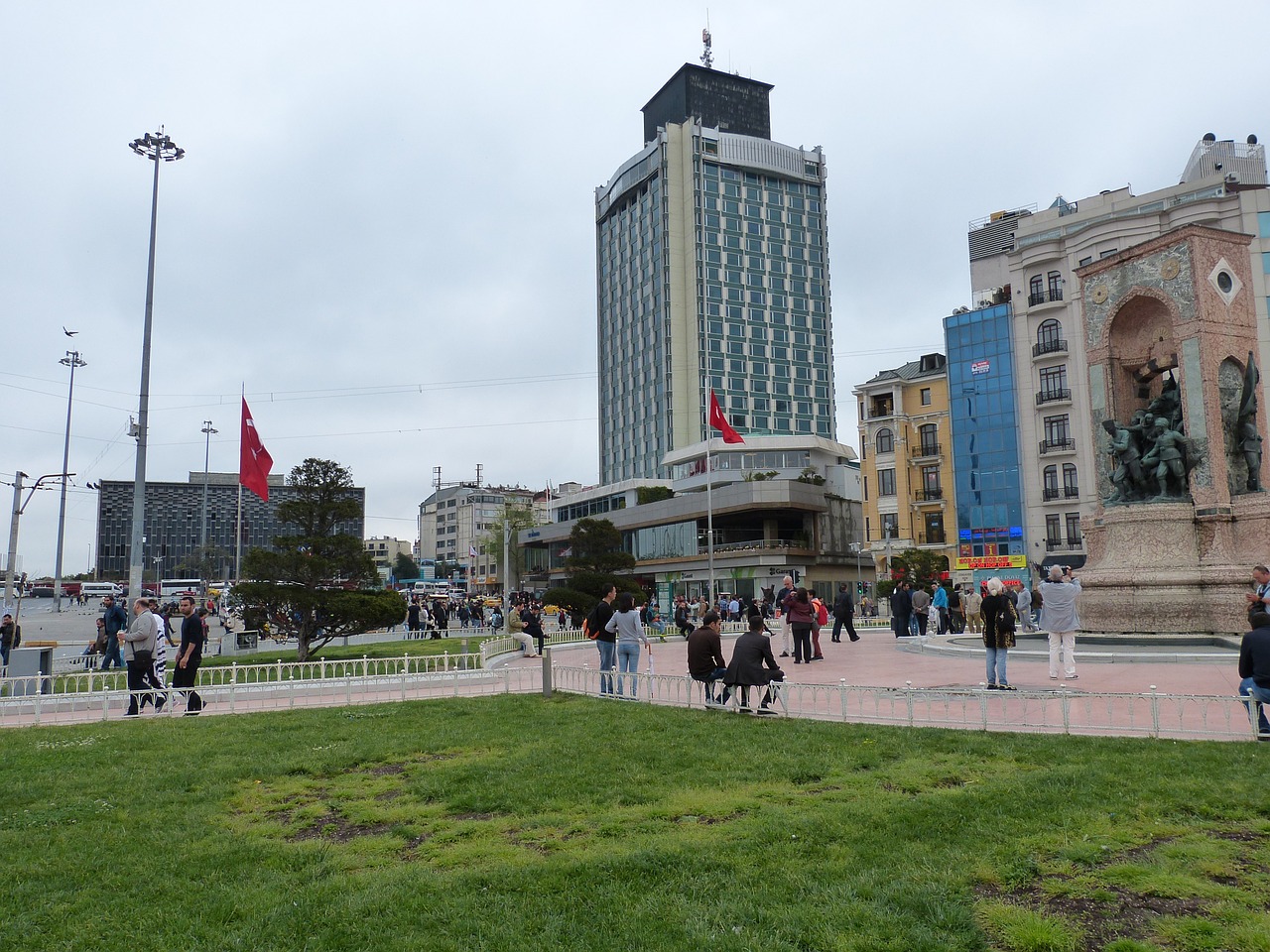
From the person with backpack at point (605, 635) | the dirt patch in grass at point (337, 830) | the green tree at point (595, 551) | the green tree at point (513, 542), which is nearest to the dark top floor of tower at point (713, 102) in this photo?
the green tree at point (513, 542)

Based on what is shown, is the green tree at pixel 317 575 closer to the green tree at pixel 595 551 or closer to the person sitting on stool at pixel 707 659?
the person sitting on stool at pixel 707 659

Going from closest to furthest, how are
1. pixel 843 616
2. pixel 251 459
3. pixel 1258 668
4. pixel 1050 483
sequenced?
pixel 1258 668, pixel 251 459, pixel 843 616, pixel 1050 483

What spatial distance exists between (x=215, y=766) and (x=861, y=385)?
56896mm

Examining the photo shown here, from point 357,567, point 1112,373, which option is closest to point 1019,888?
point 1112,373

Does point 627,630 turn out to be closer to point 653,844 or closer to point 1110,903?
point 653,844

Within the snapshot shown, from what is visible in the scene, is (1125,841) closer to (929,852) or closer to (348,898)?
(929,852)

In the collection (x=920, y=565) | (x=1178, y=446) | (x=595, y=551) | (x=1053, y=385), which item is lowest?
(x=920, y=565)

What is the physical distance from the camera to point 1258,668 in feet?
27.7

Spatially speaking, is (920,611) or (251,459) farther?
(920,611)

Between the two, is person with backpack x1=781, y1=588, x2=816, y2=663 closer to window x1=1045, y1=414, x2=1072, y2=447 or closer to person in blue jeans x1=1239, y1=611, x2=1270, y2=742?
person in blue jeans x1=1239, y1=611, x2=1270, y2=742

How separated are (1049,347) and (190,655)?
5088 centimetres

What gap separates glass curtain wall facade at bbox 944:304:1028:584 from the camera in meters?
53.4

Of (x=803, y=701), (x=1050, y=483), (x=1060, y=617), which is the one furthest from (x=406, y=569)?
(x=1060, y=617)

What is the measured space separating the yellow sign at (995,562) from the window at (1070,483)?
14.4 feet
